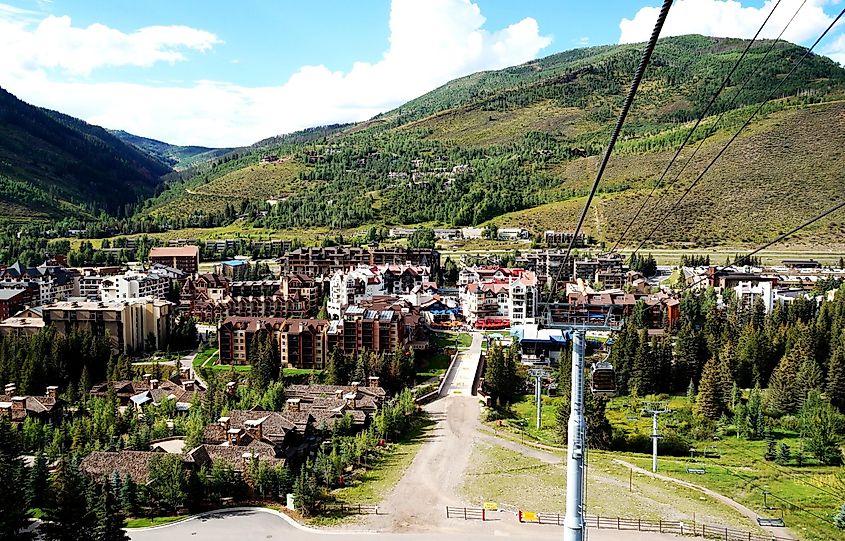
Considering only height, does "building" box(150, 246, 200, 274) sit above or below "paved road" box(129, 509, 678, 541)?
above

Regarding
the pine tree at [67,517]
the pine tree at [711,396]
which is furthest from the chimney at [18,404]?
the pine tree at [711,396]

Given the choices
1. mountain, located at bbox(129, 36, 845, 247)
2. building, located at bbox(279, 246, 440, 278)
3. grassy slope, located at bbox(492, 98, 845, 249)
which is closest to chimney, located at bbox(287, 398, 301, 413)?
building, located at bbox(279, 246, 440, 278)

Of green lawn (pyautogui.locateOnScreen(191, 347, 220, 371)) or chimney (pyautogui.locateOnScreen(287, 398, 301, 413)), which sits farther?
green lawn (pyautogui.locateOnScreen(191, 347, 220, 371))

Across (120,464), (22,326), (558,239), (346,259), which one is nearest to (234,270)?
(346,259)

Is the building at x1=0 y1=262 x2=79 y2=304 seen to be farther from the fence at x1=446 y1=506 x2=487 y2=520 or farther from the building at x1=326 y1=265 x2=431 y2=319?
the fence at x1=446 y1=506 x2=487 y2=520

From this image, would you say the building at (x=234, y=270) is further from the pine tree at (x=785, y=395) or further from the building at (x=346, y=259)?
the pine tree at (x=785, y=395)
